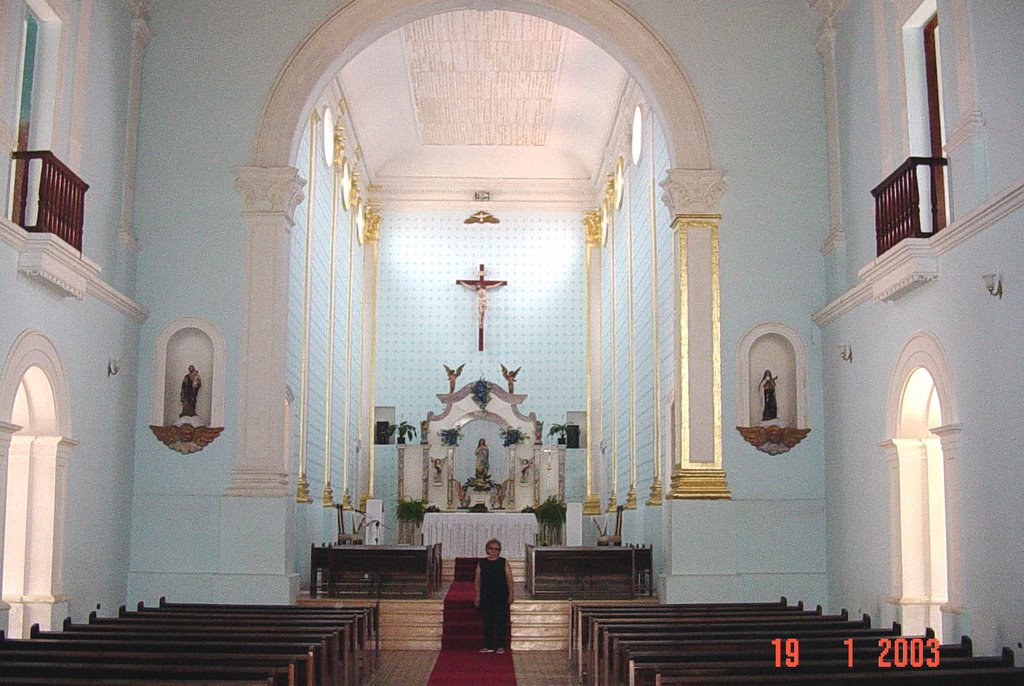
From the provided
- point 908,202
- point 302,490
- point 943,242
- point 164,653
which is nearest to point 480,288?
point 302,490

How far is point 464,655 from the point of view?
44.5 feet

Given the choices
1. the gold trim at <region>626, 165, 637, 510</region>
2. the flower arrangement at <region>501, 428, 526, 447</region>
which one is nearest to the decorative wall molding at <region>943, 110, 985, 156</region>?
the gold trim at <region>626, 165, 637, 510</region>

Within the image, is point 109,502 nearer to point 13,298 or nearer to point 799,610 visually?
point 13,298

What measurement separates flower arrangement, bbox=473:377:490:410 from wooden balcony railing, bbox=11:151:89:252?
1371 centimetres

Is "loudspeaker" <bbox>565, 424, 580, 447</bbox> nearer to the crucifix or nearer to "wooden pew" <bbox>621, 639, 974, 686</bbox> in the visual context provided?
the crucifix

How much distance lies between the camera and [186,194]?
14867 millimetres

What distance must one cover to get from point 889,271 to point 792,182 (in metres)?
3.76

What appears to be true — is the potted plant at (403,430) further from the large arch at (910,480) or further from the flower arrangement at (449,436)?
the large arch at (910,480)

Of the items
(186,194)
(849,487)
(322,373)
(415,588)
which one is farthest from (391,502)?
(849,487)

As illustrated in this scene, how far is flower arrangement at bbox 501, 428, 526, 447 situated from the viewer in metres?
25.3

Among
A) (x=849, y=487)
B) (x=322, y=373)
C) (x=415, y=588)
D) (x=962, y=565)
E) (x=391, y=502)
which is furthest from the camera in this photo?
(x=391, y=502)

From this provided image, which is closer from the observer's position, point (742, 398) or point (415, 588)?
point (742, 398)

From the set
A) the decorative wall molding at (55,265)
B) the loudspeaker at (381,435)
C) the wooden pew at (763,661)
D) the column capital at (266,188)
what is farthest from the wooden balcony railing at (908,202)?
the loudspeaker at (381,435)
